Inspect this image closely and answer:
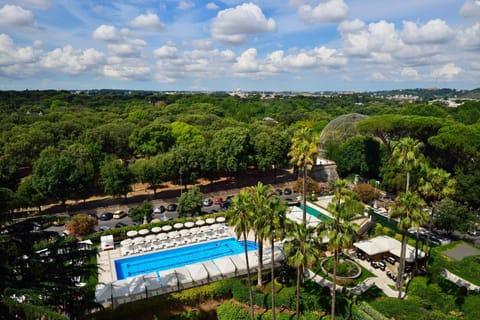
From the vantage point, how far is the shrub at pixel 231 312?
22.6m

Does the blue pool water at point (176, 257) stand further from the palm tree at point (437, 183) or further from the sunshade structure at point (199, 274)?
the palm tree at point (437, 183)

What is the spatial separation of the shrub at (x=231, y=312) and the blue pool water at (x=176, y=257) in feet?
28.6

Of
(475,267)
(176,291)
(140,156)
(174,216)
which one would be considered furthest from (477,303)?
(140,156)

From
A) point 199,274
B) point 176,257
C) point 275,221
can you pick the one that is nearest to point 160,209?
point 176,257

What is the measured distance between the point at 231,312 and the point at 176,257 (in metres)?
11.3

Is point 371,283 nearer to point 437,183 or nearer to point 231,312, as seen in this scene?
point 437,183

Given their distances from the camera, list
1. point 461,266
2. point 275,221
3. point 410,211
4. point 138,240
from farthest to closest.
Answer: point 138,240 → point 461,266 → point 410,211 → point 275,221

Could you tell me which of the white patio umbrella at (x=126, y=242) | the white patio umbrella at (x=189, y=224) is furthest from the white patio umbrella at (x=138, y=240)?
the white patio umbrella at (x=189, y=224)

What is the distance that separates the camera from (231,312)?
2281 cm

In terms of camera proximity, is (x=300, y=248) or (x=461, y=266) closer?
(x=300, y=248)

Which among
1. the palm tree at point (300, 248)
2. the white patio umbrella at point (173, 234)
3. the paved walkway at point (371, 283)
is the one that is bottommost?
the paved walkway at point (371, 283)

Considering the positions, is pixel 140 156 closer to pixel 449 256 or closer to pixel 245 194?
pixel 245 194

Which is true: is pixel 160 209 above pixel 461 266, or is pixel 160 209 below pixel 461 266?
below

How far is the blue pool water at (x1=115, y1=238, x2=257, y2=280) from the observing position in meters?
30.1
